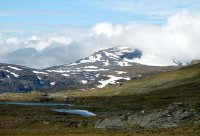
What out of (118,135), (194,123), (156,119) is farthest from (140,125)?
(118,135)

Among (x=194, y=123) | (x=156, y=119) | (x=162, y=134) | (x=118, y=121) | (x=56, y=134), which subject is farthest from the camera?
(x=118, y=121)

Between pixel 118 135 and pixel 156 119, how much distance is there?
81.4 feet

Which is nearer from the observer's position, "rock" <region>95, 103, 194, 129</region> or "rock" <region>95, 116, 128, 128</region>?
"rock" <region>95, 103, 194, 129</region>

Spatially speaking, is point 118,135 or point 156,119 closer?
point 118,135

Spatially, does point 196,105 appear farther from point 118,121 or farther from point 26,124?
point 26,124

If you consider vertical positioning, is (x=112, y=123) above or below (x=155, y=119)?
below

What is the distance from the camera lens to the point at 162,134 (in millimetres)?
81625

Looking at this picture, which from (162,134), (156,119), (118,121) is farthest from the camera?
(118,121)

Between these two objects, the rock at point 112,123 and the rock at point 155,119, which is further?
the rock at point 112,123

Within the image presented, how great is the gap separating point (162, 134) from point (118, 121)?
3369cm

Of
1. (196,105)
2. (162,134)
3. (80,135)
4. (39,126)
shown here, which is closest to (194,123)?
(196,105)

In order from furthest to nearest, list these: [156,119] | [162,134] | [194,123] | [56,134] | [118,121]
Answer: [118,121] < [156,119] < [194,123] < [56,134] < [162,134]

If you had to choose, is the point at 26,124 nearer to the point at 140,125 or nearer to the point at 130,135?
the point at 140,125

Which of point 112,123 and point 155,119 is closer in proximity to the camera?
point 155,119
